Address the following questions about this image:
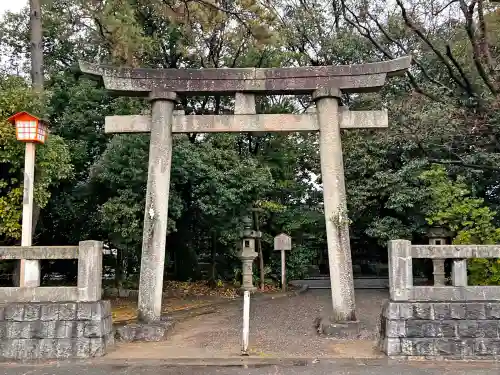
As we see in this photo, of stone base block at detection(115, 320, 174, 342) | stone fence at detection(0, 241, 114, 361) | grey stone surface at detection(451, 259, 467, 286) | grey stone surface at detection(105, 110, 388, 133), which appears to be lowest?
stone base block at detection(115, 320, 174, 342)

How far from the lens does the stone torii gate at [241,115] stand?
8.21m

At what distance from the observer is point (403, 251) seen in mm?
6801

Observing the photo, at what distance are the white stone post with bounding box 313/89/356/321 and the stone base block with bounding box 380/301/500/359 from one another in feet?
4.56

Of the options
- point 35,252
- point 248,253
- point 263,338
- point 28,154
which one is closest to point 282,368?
point 263,338

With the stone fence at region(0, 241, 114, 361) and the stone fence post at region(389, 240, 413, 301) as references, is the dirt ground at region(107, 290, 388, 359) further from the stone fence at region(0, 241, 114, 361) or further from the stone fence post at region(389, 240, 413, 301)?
the stone fence post at region(389, 240, 413, 301)

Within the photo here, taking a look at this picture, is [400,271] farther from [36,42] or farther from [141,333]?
[36,42]

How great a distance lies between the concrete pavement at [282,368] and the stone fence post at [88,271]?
3.26ft

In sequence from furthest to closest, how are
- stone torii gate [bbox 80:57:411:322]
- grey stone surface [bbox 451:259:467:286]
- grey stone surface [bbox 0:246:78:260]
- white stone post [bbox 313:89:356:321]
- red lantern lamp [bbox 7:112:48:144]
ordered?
stone torii gate [bbox 80:57:411:322] → white stone post [bbox 313:89:356:321] → red lantern lamp [bbox 7:112:48:144] → grey stone surface [bbox 0:246:78:260] → grey stone surface [bbox 451:259:467:286]

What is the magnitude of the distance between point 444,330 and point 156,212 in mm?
5089

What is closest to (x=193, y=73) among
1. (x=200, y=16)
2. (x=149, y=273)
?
(x=200, y=16)

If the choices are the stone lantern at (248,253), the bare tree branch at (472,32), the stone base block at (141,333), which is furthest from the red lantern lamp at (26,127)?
the bare tree branch at (472,32)

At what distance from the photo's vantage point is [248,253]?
15.2m

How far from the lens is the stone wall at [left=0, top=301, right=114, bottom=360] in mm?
6691

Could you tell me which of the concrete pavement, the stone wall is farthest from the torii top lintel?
the concrete pavement
